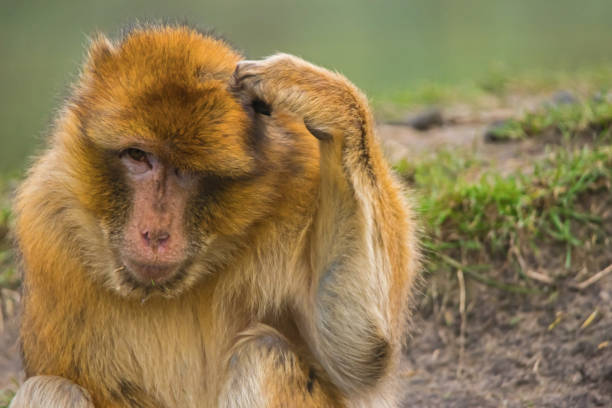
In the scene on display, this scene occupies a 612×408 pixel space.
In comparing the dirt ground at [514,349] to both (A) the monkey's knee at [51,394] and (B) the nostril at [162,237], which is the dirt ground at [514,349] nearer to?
(A) the monkey's knee at [51,394]

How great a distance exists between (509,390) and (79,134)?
2926 millimetres

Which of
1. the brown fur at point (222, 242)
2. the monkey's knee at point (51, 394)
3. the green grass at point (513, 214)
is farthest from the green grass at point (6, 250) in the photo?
the green grass at point (513, 214)

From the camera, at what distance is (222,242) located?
11.8 feet

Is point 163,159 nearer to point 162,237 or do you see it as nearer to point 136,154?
point 136,154

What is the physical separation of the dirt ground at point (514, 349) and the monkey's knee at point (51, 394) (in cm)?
186

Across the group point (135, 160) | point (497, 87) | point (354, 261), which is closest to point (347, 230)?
point (354, 261)

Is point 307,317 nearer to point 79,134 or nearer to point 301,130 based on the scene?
point 301,130

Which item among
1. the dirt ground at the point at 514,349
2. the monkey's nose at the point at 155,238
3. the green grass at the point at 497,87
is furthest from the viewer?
the green grass at the point at 497,87

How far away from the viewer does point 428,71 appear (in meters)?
11.6

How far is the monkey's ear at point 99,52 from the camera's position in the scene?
3.59m

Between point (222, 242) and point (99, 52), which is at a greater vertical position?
point (99, 52)

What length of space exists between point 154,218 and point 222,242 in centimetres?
44

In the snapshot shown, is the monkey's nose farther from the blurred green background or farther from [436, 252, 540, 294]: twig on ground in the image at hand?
the blurred green background

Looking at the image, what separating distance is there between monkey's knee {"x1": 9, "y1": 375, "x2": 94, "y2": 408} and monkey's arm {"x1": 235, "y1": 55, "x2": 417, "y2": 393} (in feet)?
3.43
